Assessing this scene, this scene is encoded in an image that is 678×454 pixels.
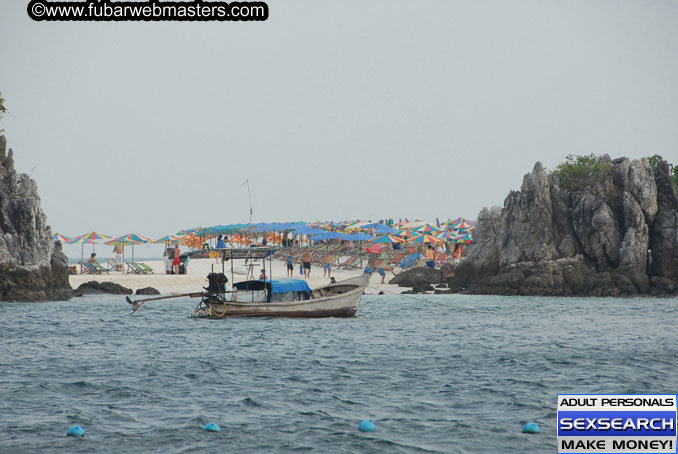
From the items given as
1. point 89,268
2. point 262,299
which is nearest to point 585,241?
point 262,299

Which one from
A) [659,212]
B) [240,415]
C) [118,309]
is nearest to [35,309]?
[118,309]

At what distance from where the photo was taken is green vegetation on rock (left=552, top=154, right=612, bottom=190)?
197ft

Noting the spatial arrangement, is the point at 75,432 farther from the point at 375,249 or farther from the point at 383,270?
the point at 375,249

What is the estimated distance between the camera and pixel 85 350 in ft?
88.2

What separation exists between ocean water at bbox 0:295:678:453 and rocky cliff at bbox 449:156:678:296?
1357 centimetres

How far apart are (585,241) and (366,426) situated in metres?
43.4

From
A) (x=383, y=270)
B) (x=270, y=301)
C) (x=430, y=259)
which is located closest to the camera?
(x=270, y=301)

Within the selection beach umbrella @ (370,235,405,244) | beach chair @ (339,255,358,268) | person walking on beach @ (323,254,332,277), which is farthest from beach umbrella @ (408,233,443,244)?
person walking on beach @ (323,254,332,277)

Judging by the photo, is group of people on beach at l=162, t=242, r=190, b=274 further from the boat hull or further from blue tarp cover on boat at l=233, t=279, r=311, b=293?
blue tarp cover on boat at l=233, t=279, r=311, b=293

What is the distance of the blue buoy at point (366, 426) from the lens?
15258 mm

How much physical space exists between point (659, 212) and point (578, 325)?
24344 millimetres

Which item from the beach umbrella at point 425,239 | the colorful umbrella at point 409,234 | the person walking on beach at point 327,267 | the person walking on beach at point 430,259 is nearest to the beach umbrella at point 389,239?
the beach umbrella at point 425,239

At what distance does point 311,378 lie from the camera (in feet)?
70.2

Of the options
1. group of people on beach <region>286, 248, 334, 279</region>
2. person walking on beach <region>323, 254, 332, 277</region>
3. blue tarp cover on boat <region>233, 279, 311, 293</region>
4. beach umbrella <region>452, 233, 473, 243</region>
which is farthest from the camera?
beach umbrella <region>452, 233, 473, 243</region>
